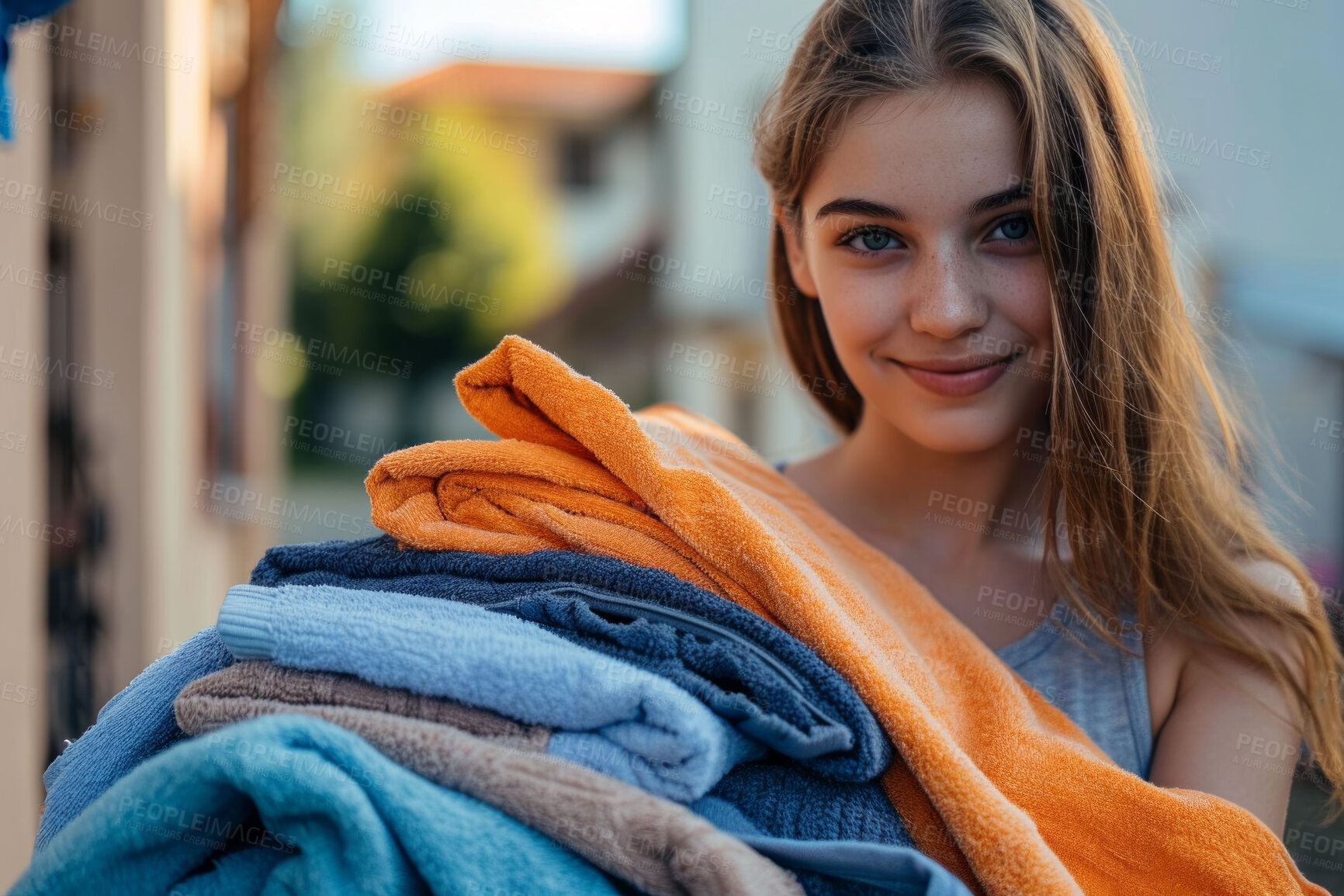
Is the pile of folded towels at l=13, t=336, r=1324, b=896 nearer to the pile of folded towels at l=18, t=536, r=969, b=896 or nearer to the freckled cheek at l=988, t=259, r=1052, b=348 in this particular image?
the pile of folded towels at l=18, t=536, r=969, b=896

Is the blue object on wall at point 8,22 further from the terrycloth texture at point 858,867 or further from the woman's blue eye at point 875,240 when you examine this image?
the terrycloth texture at point 858,867

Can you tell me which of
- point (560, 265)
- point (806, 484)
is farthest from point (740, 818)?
point (560, 265)

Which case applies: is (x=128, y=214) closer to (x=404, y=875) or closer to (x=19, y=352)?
(x=19, y=352)

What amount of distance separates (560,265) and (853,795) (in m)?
15.4

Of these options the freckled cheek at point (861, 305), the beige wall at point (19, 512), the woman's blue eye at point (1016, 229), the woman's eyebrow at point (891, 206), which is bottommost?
the beige wall at point (19, 512)

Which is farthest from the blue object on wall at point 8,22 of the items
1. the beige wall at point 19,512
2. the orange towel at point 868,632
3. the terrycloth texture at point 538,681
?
the terrycloth texture at point 538,681

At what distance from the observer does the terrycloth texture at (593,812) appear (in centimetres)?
52

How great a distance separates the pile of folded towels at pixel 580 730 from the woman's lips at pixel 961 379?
9.6 inches

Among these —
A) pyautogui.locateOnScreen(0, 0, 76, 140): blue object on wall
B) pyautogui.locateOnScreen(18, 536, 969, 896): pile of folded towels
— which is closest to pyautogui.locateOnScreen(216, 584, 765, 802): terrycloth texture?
pyautogui.locateOnScreen(18, 536, 969, 896): pile of folded towels

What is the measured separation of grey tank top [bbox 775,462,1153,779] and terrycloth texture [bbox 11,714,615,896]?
0.59 meters

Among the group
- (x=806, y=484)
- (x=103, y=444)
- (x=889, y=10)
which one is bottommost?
(x=103, y=444)

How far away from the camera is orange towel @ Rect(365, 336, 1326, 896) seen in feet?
2.06

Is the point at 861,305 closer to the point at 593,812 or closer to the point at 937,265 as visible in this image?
the point at 937,265

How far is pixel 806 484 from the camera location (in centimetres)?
118
